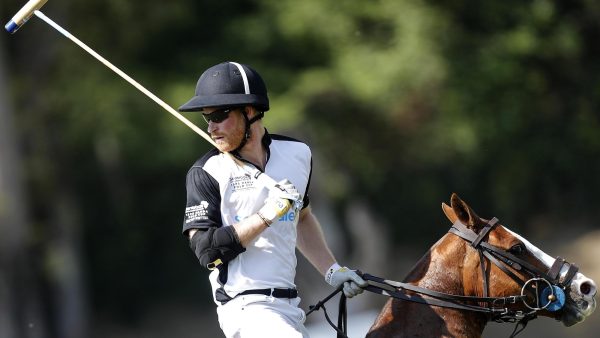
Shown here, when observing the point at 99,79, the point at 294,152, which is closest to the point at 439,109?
the point at 99,79

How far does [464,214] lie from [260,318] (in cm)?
114

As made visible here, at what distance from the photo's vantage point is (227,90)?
533cm

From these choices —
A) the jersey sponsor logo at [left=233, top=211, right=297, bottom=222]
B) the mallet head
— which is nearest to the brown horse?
the jersey sponsor logo at [left=233, top=211, right=297, bottom=222]

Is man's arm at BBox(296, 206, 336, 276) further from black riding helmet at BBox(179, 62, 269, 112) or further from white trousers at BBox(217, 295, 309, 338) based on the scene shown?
black riding helmet at BBox(179, 62, 269, 112)

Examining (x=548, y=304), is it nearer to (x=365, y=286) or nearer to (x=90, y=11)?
(x=365, y=286)

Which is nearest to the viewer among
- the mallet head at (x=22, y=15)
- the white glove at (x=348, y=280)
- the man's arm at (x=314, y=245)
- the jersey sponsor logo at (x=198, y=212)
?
the jersey sponsor logo at (x=198, y=212)

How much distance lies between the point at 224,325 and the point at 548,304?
1.59 meters

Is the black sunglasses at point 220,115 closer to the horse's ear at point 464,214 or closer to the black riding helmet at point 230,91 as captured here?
the black riding helmet at point 230,91

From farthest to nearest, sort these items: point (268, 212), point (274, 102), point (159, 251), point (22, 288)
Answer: point (159, 251) → point (22, 288) → point (274, 102) → point (268, 212)

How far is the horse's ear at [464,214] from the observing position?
5336 mm

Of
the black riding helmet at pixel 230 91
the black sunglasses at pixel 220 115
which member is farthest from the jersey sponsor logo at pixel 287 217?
Answer: the black sunglasses at pixel 220 115

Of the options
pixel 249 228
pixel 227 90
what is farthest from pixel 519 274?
pixel 227 90

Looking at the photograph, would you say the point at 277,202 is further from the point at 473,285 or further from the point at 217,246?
the point at 473,285

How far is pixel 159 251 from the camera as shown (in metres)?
26.7
